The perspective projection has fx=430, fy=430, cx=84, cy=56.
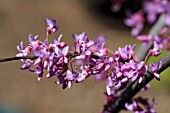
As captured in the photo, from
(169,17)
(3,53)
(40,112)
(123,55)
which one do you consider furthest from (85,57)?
(3,53)

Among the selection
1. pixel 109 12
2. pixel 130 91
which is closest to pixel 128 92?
pixel 130 91

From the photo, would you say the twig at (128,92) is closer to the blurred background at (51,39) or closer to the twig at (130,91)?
the twig at (130,91)

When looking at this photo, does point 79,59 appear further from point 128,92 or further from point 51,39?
point 51,39

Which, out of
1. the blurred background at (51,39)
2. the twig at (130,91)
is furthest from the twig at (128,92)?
the blurred background at (51,39)

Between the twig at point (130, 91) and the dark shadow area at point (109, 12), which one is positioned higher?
the twig at point (130, 91)

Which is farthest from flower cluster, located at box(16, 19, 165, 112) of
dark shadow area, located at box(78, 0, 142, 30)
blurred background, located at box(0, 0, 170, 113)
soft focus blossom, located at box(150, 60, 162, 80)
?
dark shadow area, located at box(78, 0, 142, 30)

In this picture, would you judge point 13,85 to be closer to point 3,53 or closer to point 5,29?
point 3,53

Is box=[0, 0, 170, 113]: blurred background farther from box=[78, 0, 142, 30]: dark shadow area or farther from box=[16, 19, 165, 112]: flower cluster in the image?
box=[16, 19, 165, 112]: flower cluster

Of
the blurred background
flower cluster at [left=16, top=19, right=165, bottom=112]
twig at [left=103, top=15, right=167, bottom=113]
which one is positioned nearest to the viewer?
flower cluster at [left=16, top=19, right=165, bottom=112]
